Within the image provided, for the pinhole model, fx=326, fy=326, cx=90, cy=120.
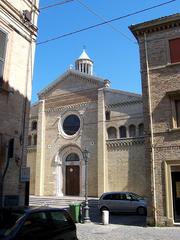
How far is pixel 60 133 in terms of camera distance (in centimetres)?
3462

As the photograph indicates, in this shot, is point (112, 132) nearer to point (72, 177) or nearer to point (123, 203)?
point (72, 177)

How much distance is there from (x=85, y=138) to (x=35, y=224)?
85.9ft

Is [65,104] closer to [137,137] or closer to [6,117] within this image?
[137,137]

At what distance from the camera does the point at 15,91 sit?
1133 cm

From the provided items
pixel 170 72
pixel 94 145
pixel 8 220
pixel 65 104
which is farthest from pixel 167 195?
pixel 65 104

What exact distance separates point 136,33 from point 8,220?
1357cm

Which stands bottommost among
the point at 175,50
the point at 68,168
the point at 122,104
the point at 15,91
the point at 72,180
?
the point at 72,180

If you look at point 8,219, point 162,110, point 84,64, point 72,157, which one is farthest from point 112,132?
point 8,219

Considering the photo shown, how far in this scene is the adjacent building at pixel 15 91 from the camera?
10469mm

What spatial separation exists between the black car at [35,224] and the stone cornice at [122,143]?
22.5m

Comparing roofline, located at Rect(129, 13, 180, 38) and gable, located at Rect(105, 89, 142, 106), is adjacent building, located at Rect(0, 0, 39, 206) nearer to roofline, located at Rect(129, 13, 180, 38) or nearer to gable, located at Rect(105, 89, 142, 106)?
roofline, located at Rect(129, 13, 180, 38)

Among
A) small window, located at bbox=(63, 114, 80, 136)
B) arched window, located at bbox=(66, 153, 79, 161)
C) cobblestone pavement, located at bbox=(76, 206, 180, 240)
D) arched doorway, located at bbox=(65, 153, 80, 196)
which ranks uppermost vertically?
small window, located at bbox=(63, 114, 80, 136)

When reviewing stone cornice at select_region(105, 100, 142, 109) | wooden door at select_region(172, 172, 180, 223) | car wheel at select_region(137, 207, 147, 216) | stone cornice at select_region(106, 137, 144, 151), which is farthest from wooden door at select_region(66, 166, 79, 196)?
wooden door at select_region(172, 172, 180, 223)

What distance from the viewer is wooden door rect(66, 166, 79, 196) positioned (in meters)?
32.8
